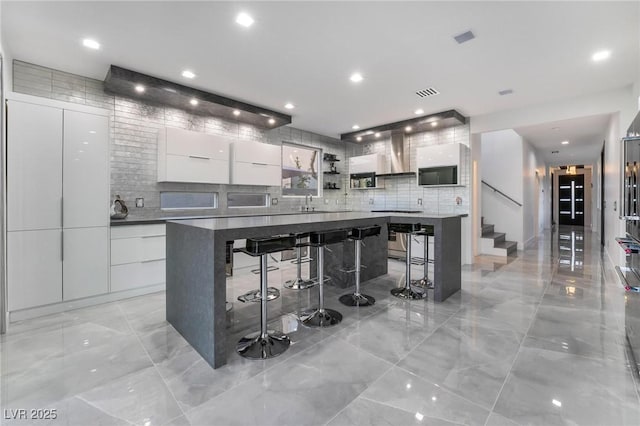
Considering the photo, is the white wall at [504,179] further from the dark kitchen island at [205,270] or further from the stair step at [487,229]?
the dark kitchen island at [205,270]

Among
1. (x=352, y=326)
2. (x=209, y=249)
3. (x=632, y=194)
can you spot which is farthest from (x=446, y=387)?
(x=632, y=194)

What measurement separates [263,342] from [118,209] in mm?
2706

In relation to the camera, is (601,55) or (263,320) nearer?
(263,320)

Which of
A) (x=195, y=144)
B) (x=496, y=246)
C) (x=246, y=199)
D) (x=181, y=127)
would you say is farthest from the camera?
(x=496, y=246)

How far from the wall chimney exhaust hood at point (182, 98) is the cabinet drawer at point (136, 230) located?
1663 millimetres

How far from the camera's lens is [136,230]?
336 cm

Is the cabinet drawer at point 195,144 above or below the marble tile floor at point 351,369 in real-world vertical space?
above

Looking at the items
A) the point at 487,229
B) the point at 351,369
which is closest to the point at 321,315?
the point at 351,369

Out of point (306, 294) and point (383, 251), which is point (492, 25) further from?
point (306, 294)

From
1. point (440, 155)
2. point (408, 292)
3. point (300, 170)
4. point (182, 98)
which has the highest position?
point (182, 98)

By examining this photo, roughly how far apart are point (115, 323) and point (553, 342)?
12.4ft

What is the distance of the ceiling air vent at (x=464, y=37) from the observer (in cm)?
256

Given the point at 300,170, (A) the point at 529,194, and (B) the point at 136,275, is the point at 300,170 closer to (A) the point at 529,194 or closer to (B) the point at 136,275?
(B) the point at 136,275

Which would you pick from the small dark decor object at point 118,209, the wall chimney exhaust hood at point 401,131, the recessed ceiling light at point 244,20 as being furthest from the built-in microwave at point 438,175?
the small dark decor object at point 118,209
